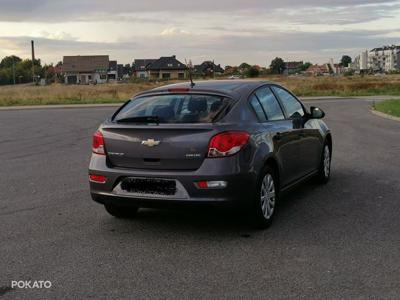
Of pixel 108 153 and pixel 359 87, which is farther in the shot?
pixel 359 87

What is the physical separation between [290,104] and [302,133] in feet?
1.39

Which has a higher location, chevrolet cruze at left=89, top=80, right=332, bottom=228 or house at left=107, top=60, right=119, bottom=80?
house at left=107, top=60, right=119, bottom=80

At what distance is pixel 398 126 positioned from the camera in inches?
691

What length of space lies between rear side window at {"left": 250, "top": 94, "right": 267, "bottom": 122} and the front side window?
2.68ft

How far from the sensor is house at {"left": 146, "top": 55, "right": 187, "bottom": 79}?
12838 centimetres

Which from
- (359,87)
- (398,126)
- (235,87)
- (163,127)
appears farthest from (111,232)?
(359,87)

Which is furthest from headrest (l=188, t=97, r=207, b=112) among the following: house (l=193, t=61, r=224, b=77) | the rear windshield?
house (l=193, t=61, r=224, b=77)

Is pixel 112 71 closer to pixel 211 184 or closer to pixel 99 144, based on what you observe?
pixel 99 144

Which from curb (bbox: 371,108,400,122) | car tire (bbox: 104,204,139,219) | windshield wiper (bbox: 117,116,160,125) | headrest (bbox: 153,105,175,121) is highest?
headrest (bbox: 153,105,175,121)

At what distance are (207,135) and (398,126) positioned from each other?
13.5 meters

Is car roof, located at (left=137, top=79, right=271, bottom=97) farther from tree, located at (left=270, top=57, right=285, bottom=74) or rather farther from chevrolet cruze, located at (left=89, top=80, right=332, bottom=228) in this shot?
tree, located at (left=270, top=57, right=285, bottom=74)

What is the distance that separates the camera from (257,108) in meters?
6.30

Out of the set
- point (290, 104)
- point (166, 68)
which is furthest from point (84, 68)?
point (290, 104)

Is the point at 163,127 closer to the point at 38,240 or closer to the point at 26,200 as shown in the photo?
the point at 38,240
